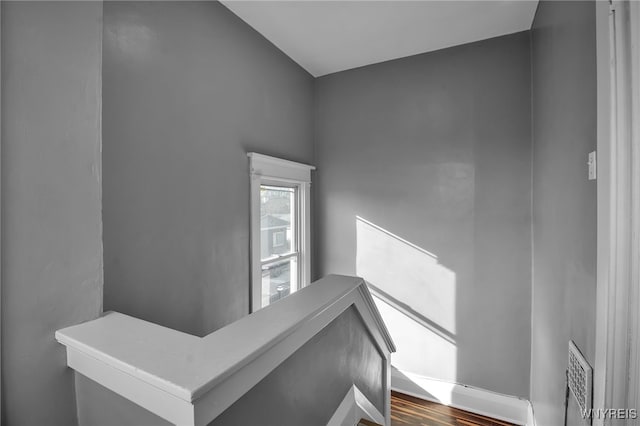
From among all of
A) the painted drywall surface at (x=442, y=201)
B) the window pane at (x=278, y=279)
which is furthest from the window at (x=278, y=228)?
the painted drywall surface at (x=442, y=201)

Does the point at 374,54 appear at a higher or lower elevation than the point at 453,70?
higher

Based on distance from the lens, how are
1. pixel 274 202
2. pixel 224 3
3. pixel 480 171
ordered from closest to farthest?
pixel 224 3, pixel 480 171, pixel 274 202

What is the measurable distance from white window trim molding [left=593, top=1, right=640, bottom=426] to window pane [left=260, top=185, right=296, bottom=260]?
1.95 meters

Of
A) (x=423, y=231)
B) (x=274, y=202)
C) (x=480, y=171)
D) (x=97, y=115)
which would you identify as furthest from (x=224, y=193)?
(x=480, y=171)

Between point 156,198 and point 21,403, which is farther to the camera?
point 156,198

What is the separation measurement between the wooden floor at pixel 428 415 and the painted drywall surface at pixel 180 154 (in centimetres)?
148

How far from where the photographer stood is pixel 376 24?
2152 mm

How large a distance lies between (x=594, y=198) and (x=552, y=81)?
0.92 metres

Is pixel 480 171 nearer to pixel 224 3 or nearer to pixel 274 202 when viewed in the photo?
pixel 274 202

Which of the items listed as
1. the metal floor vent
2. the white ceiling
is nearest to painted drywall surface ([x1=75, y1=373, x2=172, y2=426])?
the metal floor vent

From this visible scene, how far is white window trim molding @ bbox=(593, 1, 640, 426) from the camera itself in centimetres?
83

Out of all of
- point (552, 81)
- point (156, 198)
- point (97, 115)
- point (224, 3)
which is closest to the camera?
point (97, 115)

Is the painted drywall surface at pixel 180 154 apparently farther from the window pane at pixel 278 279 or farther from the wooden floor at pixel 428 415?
the wooden floor at pixel 428 415

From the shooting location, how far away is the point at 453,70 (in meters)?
2.46
